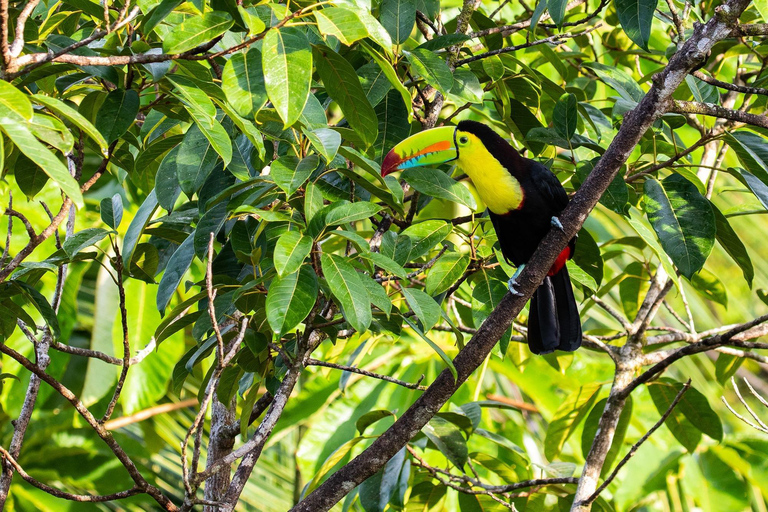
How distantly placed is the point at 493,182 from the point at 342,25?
4.76 ft

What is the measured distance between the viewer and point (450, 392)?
1.87m

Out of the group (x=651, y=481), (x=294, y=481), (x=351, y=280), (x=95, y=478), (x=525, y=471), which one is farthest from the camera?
(x=294, y=481)

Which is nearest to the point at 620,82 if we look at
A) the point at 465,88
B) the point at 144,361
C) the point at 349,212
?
the point at 465,88

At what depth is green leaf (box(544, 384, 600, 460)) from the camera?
283 cm

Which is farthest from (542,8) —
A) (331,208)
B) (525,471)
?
(525,471)

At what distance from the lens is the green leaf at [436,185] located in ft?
6.44

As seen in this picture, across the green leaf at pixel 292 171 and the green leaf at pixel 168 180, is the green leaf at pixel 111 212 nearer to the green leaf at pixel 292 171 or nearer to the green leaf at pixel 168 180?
the green leaf at pixel 168 180

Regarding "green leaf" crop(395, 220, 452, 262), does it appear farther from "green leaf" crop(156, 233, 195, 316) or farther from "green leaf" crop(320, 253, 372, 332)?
"green leaf" crop(156, 233, 195, 316)

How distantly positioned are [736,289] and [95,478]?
660 cm

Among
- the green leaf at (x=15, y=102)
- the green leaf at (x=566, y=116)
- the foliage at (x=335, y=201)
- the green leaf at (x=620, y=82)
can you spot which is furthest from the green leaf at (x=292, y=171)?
the green leaf at (x=620, y=82)

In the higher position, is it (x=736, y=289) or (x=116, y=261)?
(x=116, y=261)

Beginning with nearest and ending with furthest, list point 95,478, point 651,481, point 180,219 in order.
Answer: point 180,219 → point 651,481 → point 95,478

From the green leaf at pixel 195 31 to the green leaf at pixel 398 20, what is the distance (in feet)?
2.01

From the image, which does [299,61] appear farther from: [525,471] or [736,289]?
[736,289]
